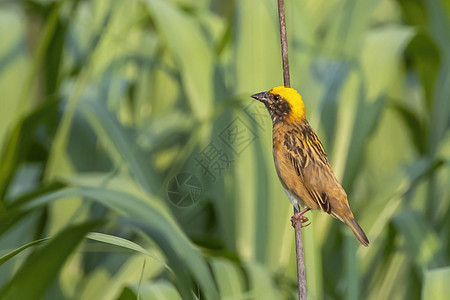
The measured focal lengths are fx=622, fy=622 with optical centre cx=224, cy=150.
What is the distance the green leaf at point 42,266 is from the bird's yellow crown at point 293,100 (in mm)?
514

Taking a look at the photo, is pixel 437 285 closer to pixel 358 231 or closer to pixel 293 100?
pixel 358 231

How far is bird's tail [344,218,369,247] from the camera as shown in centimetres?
65

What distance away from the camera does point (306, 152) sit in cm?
75

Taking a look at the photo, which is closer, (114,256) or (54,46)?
(114,256)

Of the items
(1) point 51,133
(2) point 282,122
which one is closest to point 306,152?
(2) point 282,122

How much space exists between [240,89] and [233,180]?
222mm

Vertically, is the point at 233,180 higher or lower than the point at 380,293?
higher

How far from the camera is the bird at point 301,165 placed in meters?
0.70

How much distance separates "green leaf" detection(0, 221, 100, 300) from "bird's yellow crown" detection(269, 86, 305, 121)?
0.51 meters

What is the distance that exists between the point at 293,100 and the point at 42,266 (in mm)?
609

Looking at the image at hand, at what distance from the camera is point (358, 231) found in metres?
0.69

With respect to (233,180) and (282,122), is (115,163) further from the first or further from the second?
(282,122)

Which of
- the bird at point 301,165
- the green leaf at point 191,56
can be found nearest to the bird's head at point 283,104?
the bird at point 301,165

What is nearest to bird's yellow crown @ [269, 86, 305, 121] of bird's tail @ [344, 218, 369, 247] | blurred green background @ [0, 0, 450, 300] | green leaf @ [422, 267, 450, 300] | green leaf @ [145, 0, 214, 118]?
bird's tail @ [344, 218, 369, 247]
